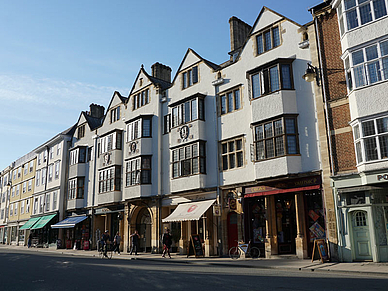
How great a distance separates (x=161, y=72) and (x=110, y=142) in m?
7.87

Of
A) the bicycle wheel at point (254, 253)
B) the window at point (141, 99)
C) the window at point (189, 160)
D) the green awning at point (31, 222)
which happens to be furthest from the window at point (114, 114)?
the bicycle wheel at point (254, 253)

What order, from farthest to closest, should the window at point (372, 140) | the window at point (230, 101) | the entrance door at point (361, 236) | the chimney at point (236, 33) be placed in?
the chimney at point (236, 33) < the window at point (230, 101) < the entrance door at point (361, 236) < the window at point (372, 140)

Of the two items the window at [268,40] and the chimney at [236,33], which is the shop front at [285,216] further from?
the chimney at [236,33]

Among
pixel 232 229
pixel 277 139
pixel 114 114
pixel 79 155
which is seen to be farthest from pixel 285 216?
pixel 79 155

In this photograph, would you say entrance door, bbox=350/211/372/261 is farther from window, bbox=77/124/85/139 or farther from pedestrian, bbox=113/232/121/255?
window, bbox=77/124/85/139

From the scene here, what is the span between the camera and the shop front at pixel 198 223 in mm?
22109

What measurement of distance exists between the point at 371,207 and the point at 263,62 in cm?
1014

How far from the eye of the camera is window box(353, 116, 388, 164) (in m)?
15.2

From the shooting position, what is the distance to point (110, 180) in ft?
102

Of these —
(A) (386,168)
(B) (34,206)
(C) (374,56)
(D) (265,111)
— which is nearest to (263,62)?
(D) (265,111)

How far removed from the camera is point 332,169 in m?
17.0

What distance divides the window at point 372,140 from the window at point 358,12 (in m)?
4.81

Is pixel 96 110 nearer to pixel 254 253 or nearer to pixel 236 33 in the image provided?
pixel 236 33

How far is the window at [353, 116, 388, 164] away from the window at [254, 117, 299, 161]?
3359 millimetres
